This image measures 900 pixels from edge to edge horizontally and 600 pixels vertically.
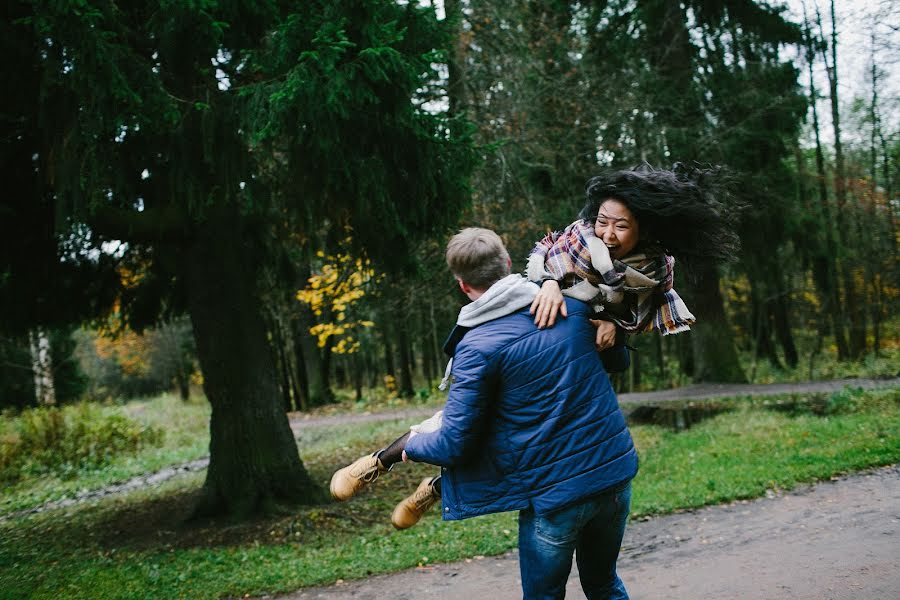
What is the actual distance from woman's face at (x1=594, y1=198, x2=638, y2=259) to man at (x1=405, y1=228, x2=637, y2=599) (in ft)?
1.09

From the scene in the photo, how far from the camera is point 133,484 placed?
1292 cm

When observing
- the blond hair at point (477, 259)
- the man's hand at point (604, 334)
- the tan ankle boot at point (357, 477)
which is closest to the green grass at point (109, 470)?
the tan ankle boot at point (357, 477)

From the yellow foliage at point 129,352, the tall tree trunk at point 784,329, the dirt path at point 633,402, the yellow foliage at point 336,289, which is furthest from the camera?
the yellow foliage at point 129,352

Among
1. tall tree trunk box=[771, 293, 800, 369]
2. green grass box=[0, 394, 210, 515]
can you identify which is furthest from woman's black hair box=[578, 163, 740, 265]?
tall tree trunk box=[771, 293, 800, 369]

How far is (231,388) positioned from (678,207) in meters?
6.79

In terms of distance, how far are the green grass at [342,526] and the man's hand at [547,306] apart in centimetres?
419

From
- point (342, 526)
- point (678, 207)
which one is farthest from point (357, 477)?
point (342, 526)

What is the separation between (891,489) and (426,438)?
19.2ft

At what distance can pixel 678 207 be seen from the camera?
8.95ft

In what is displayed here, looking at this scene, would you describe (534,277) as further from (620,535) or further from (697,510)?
(697,510)

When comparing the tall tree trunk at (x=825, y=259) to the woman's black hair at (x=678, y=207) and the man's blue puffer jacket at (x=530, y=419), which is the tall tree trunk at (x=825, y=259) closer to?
the woman's black hair at (x=678, y=207)

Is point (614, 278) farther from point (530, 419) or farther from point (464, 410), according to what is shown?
point (464, 410)

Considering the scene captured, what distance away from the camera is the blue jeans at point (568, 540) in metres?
2.46

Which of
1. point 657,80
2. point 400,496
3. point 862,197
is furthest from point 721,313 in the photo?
point 400,496
